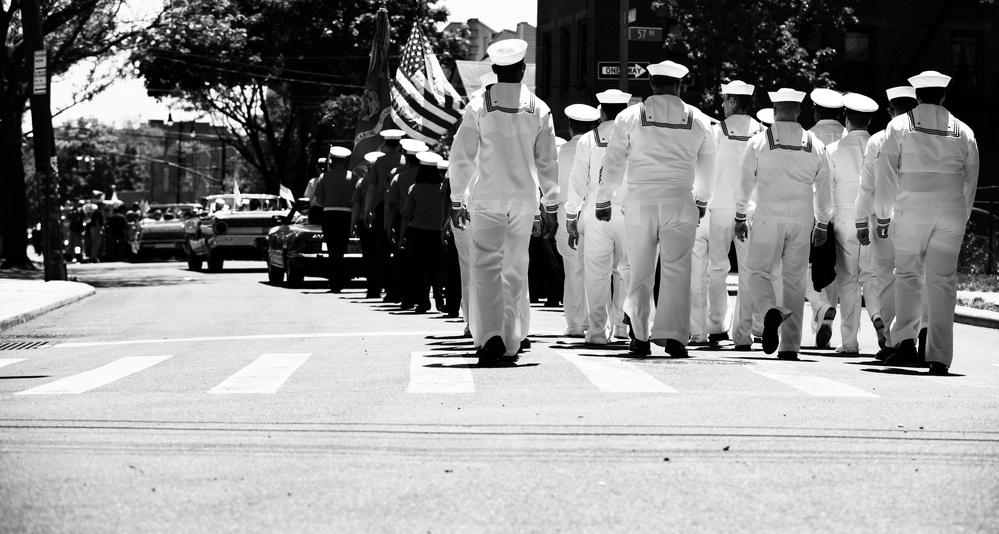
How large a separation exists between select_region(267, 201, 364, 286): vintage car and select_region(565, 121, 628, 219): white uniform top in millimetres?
9591

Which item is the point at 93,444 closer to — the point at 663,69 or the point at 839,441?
the point at 839,441

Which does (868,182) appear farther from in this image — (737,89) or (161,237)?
(161,237)

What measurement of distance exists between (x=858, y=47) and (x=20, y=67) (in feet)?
70.2

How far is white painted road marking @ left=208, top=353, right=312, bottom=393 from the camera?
28.6 ft

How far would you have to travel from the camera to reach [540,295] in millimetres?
20422

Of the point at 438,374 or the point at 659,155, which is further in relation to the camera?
the point at 659,155

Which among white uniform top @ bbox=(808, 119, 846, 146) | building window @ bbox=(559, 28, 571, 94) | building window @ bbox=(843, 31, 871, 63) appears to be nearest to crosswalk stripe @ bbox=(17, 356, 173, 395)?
white uniform top @ bbox=(808, 119, 846, 146)

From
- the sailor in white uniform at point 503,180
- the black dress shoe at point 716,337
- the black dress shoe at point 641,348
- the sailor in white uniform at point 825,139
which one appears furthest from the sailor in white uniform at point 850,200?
the sailor in white uniform at point 503,180

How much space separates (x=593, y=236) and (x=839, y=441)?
623cm

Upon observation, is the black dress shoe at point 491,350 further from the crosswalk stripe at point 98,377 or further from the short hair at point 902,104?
the short hair at point 902,104

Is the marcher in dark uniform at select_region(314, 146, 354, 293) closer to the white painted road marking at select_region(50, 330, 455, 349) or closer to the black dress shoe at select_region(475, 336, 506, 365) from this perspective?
the white painted road marking at select_region(50, 330, 455, 349)

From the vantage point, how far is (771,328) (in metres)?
11.1

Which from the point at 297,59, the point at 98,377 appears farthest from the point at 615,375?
the point at 297,59

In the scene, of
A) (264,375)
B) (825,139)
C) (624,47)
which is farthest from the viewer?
(624,47)
